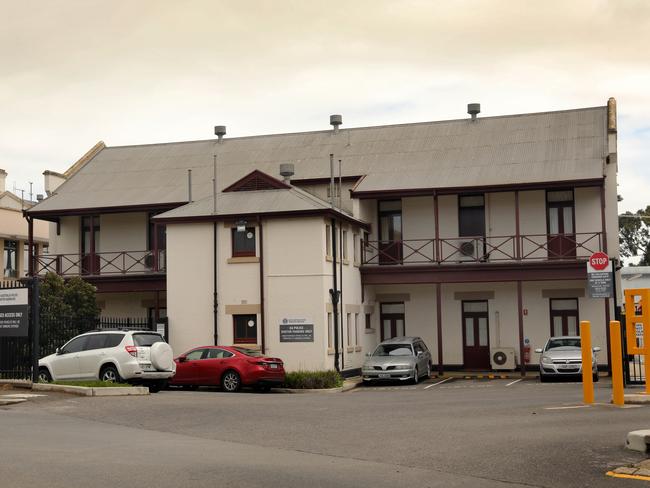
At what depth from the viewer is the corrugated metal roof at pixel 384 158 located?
33.3 m

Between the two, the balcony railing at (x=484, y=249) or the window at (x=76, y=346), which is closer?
the window at (x=76, y=346)

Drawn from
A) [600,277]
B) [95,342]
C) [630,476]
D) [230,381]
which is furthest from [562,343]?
[630,476]

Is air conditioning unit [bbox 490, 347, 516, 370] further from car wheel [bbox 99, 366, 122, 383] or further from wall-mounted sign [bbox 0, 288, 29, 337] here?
wall-mounted sign [bbox 0, 288, 29, 337]

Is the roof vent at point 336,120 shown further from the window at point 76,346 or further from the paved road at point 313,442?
the paved road at point 313,442

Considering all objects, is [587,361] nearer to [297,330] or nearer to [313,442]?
[313,442]

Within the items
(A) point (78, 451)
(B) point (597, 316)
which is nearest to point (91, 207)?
(B) point (597, 316)

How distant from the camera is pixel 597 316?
3269cm

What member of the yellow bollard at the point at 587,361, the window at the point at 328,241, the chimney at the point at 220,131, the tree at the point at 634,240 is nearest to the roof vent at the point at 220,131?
the chimney at the point at 220,131

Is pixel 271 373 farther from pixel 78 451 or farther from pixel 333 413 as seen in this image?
pixel 78 451

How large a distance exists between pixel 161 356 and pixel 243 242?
30.5 ft

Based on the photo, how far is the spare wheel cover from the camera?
22.1m

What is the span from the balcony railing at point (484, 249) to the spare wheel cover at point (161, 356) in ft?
42.3

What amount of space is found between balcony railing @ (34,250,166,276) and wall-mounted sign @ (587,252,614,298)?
16.0 meters

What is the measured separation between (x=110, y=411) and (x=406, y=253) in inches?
759
